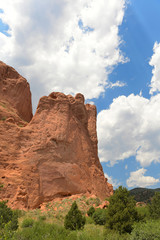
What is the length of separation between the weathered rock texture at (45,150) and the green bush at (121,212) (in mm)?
9903

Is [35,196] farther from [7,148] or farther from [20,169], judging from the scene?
[7,148]

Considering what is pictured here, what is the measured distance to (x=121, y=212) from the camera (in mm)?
12422

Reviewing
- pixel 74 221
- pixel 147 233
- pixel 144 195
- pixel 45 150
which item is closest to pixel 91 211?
pixel 74 221

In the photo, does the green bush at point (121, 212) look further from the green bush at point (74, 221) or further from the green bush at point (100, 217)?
the green bush at point (100, 217)

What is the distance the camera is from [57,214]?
1819 centimetres

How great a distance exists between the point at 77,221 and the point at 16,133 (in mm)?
13037

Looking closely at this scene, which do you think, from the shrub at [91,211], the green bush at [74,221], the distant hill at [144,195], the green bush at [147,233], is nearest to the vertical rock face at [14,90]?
the shrub at [91,211]

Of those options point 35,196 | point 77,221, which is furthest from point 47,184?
point 77,221

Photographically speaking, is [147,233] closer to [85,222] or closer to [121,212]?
[121,212]

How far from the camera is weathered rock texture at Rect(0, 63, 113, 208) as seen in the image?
66.9 ft

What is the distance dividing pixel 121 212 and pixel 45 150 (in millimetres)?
12704

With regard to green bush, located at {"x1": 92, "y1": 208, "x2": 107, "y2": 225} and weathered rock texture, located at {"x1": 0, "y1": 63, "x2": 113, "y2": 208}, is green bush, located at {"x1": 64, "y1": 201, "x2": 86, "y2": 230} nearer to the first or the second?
green bush, located at {"x1": 92, "y1": 208, "x2": 107, "y2": 225}

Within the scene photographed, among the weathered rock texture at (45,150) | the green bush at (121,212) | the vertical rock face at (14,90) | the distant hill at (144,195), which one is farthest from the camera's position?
the distant hill at (144,195)

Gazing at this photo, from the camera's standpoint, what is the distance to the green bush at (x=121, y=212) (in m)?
11.8
